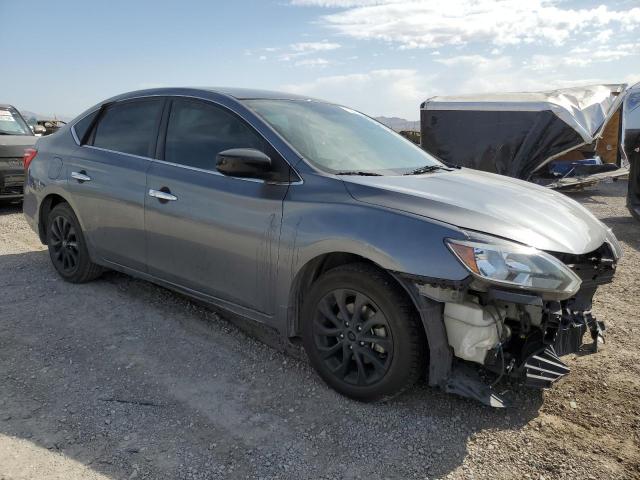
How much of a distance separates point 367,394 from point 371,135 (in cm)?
192

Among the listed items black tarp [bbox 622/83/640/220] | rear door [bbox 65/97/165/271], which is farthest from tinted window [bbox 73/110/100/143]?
black tarp [bbox 622/83/640/220]

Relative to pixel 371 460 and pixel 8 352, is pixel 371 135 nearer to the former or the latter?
pixel 371 460

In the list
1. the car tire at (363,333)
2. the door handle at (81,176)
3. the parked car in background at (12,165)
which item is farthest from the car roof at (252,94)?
the parked car in background at (12,165)

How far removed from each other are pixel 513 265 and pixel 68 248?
13.0ft

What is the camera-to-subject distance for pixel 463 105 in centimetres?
1173

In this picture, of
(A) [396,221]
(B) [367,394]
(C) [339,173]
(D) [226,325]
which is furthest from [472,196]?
(D) [226,325]

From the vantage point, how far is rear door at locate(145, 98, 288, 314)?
10.8 ft

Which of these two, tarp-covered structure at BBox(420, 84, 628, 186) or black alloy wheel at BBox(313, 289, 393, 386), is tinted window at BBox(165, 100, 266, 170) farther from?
tarp-covered structure at BBox(420, 84, 628, 186)

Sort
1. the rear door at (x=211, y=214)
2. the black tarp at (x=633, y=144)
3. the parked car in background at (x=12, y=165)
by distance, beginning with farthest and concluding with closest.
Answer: the parked car in background at (x=12, y=165), the black tarp at (x=633, y=144), the rear door at (x=211, y=214)

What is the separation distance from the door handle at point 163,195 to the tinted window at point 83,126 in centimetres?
131

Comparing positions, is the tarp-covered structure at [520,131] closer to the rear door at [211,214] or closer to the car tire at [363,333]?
the rear door at [211,214]

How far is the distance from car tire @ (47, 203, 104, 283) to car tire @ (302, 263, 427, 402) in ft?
8.33

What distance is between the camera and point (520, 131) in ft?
37.0

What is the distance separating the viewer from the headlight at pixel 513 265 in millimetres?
2522
